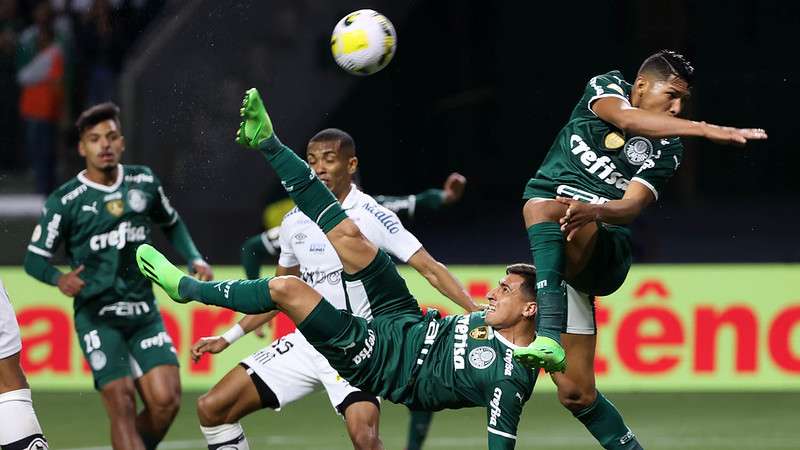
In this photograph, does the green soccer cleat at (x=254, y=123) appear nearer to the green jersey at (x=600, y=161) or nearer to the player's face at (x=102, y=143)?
the green jersey at (x=600, y=161)

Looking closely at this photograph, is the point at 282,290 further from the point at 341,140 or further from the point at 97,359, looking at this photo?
the point at 97,359

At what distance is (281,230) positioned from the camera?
25.1ft

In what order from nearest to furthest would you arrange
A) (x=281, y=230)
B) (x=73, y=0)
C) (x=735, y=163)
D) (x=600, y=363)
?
1. (x=281, y=230)
2. (x=600, y=363)
3. (x=73, y=0)
4. (x=735, y=163)

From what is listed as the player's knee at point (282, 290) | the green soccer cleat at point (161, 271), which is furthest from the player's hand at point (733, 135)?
the green soccer cleat at point (161, 271)

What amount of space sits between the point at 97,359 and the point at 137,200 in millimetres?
907

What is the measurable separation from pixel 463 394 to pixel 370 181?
9.68 m

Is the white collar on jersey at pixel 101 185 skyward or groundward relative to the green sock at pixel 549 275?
skyward

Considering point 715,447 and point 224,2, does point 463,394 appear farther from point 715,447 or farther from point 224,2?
point 224,2

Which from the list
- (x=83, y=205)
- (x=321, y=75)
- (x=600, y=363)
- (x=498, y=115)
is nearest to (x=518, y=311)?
(x=83, y=205)

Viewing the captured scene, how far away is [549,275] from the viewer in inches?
258

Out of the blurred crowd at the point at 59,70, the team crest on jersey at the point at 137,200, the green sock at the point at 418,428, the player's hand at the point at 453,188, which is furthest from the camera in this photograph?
the blurred crowd at the point at 59,70

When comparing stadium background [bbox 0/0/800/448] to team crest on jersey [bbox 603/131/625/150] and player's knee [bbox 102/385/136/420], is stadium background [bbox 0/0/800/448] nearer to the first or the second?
player's knee [bbox 102/385/136/420]

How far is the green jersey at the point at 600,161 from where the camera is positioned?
6867 mm

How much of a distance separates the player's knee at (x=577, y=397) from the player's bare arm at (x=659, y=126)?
123 cm
